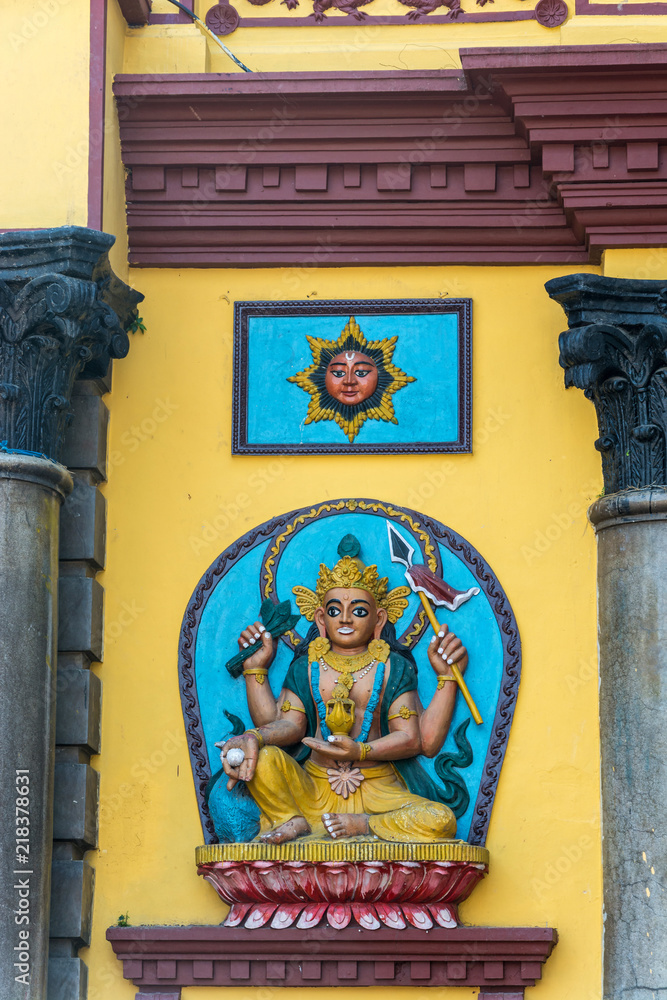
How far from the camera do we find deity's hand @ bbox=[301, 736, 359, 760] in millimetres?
7969

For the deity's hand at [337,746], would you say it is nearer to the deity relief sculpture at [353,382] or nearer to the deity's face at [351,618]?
the deity's face at [351,618]

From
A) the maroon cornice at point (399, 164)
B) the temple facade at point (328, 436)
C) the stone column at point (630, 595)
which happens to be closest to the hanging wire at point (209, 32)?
the temple facade at point (328, 436)

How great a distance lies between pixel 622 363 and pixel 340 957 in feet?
9.83

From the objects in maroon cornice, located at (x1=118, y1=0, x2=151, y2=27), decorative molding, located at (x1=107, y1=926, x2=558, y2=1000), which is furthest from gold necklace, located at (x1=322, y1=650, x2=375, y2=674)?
maroon cornice, located at (x1=118, y1=0, x2=151, y2=27)

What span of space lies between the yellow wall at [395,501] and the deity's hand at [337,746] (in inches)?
28.4

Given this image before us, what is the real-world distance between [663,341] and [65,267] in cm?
274

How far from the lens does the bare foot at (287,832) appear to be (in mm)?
7891

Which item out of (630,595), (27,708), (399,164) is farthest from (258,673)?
(399,164)

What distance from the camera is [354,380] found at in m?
8.68

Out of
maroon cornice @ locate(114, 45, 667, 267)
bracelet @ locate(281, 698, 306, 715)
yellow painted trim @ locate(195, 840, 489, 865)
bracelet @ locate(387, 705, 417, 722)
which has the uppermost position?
maroon cornice @ locate(114, 45, 667, 267)

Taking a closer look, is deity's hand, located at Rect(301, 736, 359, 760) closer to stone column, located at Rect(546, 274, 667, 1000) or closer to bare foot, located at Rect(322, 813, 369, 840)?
bare foot, located at Rect(322, 813, 369, 840)

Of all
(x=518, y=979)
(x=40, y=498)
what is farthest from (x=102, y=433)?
(x=518, y=979)

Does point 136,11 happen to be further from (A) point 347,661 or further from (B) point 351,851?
(B) point 351,851

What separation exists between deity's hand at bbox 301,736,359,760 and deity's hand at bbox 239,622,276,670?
515mm
